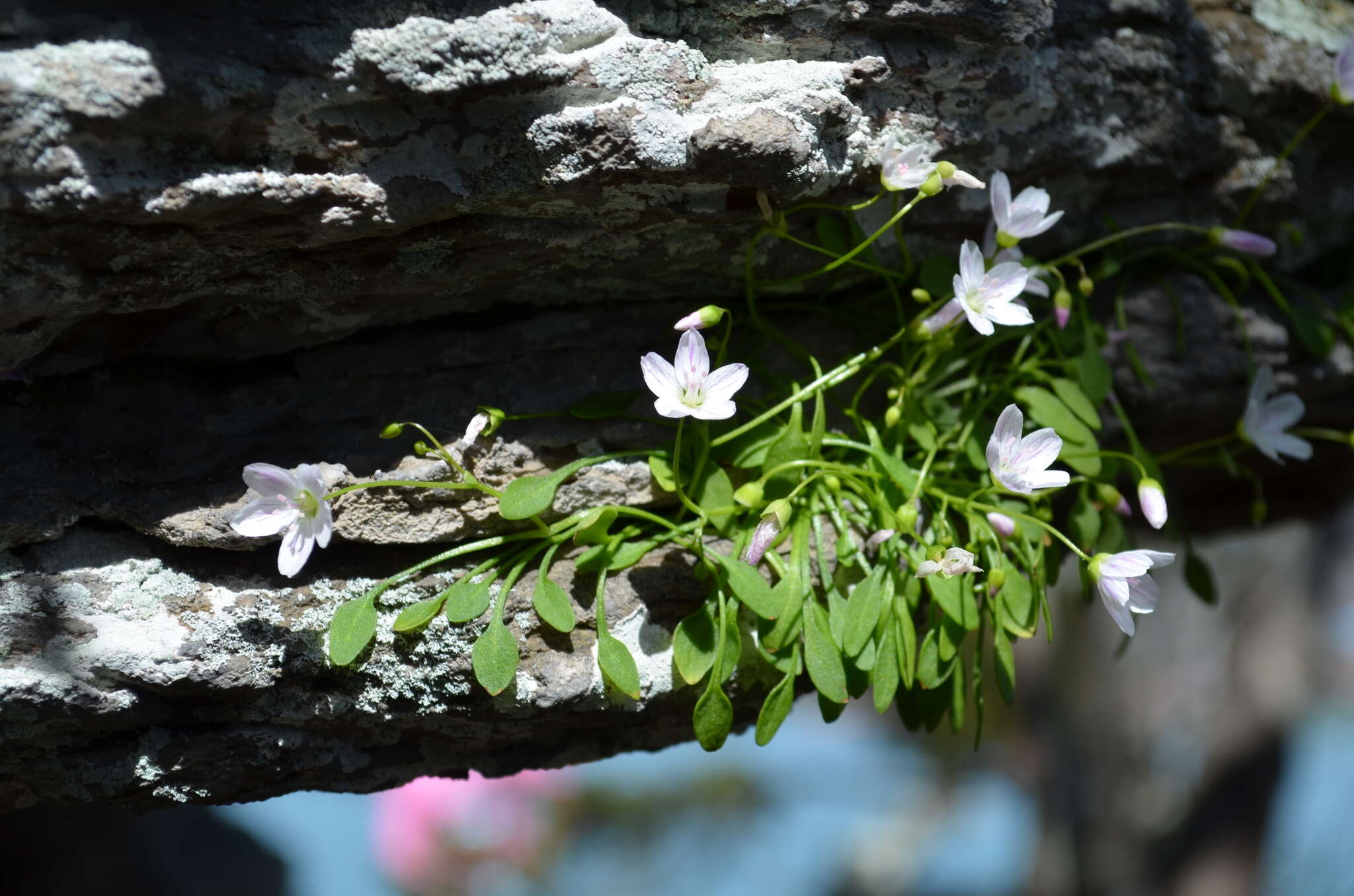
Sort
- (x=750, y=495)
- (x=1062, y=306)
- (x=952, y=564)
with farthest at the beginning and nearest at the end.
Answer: (x=1062, y=306), (x=750, y=495), (x=952, y=564)

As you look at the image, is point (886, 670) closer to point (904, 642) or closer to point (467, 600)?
point (904, 642)

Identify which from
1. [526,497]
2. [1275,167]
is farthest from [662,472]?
[1275,167]

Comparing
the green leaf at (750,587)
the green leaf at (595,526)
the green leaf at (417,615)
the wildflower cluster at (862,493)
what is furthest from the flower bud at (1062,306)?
the green leaf at (417,615)

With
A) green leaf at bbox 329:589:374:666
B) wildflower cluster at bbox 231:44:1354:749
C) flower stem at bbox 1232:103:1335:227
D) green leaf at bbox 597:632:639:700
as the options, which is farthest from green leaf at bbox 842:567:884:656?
flower stem at bbox 1232:103:1335:227

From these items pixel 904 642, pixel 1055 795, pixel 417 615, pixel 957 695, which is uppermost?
pixel 417 615

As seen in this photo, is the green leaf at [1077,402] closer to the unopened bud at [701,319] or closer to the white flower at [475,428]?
the unopened bud at [701,319]

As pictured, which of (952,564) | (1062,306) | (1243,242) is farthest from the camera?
(1243,242)
